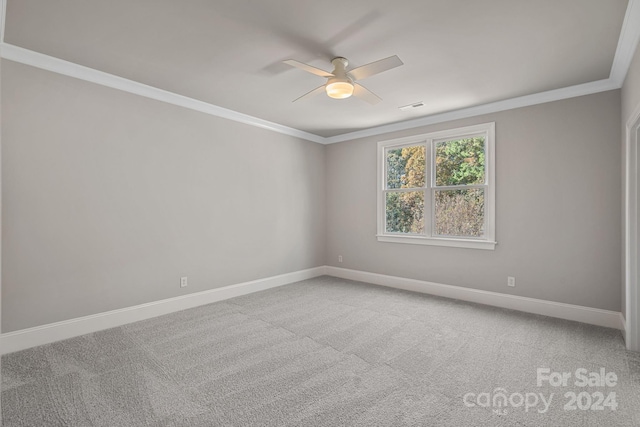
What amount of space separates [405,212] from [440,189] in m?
0.68

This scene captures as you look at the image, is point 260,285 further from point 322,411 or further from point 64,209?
point 322,411

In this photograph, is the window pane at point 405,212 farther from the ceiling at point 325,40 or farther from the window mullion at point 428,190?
the ceiling at point 325,40

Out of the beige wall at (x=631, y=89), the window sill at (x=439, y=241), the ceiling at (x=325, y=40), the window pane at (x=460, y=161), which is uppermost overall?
the ceiling at (x=325, y=40)

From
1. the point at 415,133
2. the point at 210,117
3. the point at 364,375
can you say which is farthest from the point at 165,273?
the point at 415,133

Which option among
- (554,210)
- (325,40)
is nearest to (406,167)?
(554,210)

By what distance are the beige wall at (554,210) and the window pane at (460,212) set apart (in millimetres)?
263

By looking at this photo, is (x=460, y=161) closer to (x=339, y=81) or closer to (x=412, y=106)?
(x=412, y=106)

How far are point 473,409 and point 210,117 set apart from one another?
4.22 m

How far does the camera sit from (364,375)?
2.40 metres

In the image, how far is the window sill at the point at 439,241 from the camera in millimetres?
4215

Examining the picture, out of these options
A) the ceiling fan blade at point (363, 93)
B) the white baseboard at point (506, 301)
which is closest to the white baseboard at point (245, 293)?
the white baseboard at point (506, 301)

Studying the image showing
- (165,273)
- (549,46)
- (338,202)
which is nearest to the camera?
(549,46)

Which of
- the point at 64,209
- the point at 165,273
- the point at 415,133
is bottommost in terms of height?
the point at 165,273

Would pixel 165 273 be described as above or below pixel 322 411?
above
